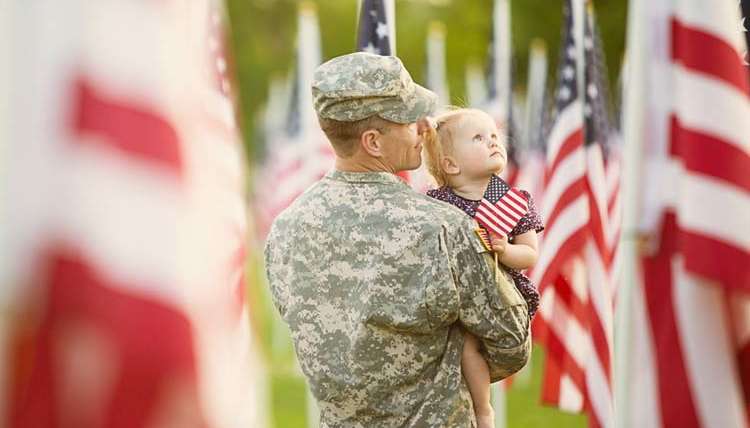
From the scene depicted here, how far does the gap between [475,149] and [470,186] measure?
138 millimetres

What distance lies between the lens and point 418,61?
177 ft

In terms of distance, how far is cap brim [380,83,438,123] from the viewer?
392cm

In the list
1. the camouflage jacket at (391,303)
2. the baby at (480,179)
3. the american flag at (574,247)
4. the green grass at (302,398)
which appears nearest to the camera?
the camouflage jacket at (391,303)

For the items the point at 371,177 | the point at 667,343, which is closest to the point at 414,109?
the point at 371,177

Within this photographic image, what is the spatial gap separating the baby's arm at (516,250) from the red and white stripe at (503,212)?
49mm

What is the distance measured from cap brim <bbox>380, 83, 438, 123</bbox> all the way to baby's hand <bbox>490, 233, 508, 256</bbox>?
0.44 m

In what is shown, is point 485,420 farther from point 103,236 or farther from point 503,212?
point 103,236

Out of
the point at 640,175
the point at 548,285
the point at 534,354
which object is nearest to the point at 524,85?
the point at 534,354

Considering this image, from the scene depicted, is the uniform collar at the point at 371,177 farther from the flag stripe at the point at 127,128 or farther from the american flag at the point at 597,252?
the american flag at the point at 597,252

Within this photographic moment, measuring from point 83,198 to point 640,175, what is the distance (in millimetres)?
2131

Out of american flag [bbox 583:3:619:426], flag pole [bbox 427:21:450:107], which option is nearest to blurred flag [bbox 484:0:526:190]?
american flag [bbox 583:3:619:426]

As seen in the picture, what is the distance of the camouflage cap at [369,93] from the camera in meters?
3.90

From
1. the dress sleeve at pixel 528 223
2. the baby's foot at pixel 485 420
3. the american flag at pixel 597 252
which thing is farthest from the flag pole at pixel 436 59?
the baby's foot at pixel 485 420

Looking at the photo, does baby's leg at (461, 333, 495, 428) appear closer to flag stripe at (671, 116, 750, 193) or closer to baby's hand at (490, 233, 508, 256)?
baby's hand at (490, 233, 508, 256)
